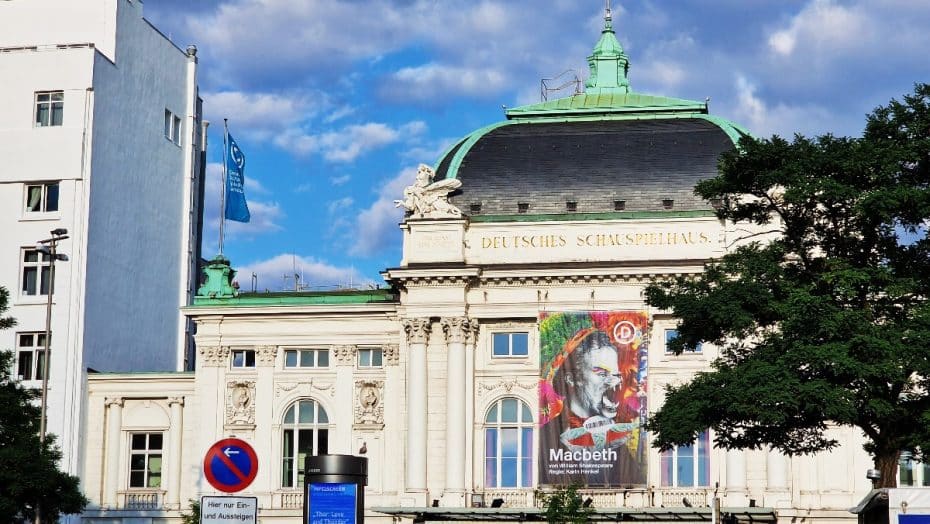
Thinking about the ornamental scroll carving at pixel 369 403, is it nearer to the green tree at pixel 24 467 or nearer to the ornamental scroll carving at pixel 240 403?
the ornamental scroll carving at pixel 240 403

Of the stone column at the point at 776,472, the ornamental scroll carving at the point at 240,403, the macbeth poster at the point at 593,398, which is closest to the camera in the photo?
the stone column at the point at 776,472

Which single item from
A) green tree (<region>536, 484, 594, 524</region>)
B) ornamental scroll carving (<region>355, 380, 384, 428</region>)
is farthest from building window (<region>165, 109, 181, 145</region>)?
green tree (<region>536, 484, 594, 524</region>)

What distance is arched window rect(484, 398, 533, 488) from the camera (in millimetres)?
69875

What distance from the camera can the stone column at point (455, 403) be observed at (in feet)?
225

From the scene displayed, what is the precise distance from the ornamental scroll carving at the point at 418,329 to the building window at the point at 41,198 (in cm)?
1847

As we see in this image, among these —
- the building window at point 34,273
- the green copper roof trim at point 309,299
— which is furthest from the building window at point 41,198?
the green copper roof trim at point 309,299

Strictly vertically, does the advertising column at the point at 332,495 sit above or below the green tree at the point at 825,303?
below

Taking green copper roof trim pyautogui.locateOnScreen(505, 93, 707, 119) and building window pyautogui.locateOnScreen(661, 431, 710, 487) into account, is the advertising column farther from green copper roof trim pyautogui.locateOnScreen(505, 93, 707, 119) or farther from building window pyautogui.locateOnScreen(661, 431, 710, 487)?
green copper roof trim pyautogui.locateOnScreen(505, 93, 707, 119)

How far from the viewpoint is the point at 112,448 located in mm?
74562

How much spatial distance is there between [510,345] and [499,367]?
1.05 metres

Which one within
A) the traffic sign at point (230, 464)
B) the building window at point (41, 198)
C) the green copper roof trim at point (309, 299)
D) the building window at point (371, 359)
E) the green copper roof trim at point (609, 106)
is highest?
the green copper roof trim at point (609, 106)

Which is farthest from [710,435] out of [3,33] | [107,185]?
[3,33]

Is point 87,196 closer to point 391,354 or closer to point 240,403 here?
point 240,403

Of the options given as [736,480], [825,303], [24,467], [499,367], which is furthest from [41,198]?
[825,303]
